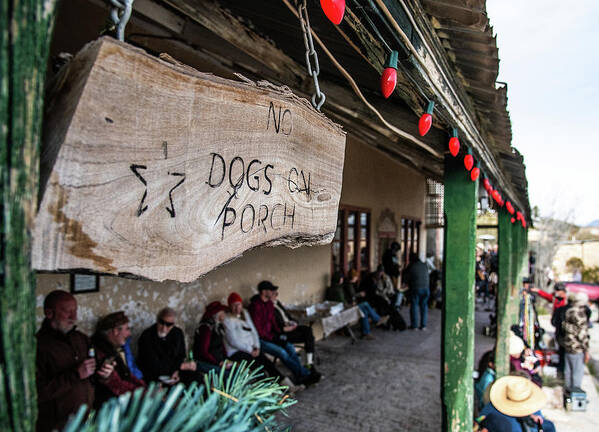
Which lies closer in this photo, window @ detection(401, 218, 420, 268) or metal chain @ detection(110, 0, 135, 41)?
metal chain @ detection(110, 0, 135, 41)

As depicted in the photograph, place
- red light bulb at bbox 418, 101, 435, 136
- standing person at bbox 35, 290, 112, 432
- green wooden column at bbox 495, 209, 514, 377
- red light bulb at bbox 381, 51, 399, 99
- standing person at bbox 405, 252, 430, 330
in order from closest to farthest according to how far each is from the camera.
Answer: red light bulb at bbox 381, 51, 399, 99
red light bulb at bbox 418, 101, 435, 136
standing person at bbox 35, 290, 112, 432
green wooden column at bbox 495, 209, 514, 377
standing person at bbox 405, 252, 430, 330

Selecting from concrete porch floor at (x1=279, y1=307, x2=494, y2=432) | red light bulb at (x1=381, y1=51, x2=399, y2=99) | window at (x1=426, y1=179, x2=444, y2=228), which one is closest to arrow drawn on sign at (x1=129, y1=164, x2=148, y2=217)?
red light bulb at (x1=381, y1=51, x2=399, y2=99)

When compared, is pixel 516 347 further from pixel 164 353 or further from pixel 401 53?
pixel 401 53

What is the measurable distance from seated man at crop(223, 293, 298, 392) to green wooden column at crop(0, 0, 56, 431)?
3.73m

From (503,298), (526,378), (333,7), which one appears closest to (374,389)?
(526,378)

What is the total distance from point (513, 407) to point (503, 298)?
2716mm

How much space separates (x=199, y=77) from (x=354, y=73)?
81.5 inches

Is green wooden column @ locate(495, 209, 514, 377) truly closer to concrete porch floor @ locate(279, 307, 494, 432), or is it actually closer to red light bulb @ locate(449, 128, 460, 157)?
concrete porch floor @ locate(279, 307, 494, 432)

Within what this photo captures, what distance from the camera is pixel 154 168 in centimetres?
58

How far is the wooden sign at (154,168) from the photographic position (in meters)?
0.49

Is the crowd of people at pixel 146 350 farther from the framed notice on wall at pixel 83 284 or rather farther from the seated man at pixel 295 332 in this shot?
the framed notice on wall at pixel 83 284

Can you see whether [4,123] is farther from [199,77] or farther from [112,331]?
[112,331]

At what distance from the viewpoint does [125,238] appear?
551 mm

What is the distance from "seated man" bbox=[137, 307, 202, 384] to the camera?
3326 mm
